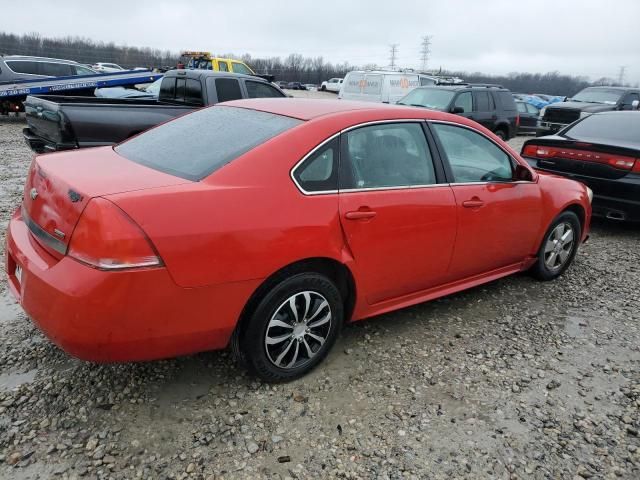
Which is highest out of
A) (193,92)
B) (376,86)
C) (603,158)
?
(376,86)

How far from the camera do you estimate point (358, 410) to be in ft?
9.11

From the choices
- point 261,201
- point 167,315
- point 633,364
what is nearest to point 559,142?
point 633,364

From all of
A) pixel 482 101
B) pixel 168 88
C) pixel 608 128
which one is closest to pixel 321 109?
pixel 608 128

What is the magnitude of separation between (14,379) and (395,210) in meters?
2.38

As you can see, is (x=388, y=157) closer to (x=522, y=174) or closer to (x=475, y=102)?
(x=522, y=174)

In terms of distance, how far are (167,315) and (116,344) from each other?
0.83 ft

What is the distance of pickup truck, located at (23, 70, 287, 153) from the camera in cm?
650

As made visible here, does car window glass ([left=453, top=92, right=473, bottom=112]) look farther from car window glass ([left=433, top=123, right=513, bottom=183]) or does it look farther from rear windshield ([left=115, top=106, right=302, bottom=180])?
rear windshield ([left=115, top=106, right=302, bottom=180])

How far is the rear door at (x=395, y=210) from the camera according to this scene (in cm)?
298

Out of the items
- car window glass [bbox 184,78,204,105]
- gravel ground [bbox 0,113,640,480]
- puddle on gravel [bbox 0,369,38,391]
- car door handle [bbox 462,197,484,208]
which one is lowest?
gravel ground [bbox 0,113,640,480]

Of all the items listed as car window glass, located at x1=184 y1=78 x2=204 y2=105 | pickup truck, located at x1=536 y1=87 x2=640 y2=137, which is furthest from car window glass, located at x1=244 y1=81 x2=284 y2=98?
pickup truck, located at x1=536 y1=87 x2=640 y2=137

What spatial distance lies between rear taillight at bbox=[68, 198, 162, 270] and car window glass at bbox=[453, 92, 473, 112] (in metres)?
10.9

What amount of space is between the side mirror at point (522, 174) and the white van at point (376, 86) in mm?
12187

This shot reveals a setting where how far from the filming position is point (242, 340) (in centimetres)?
272
